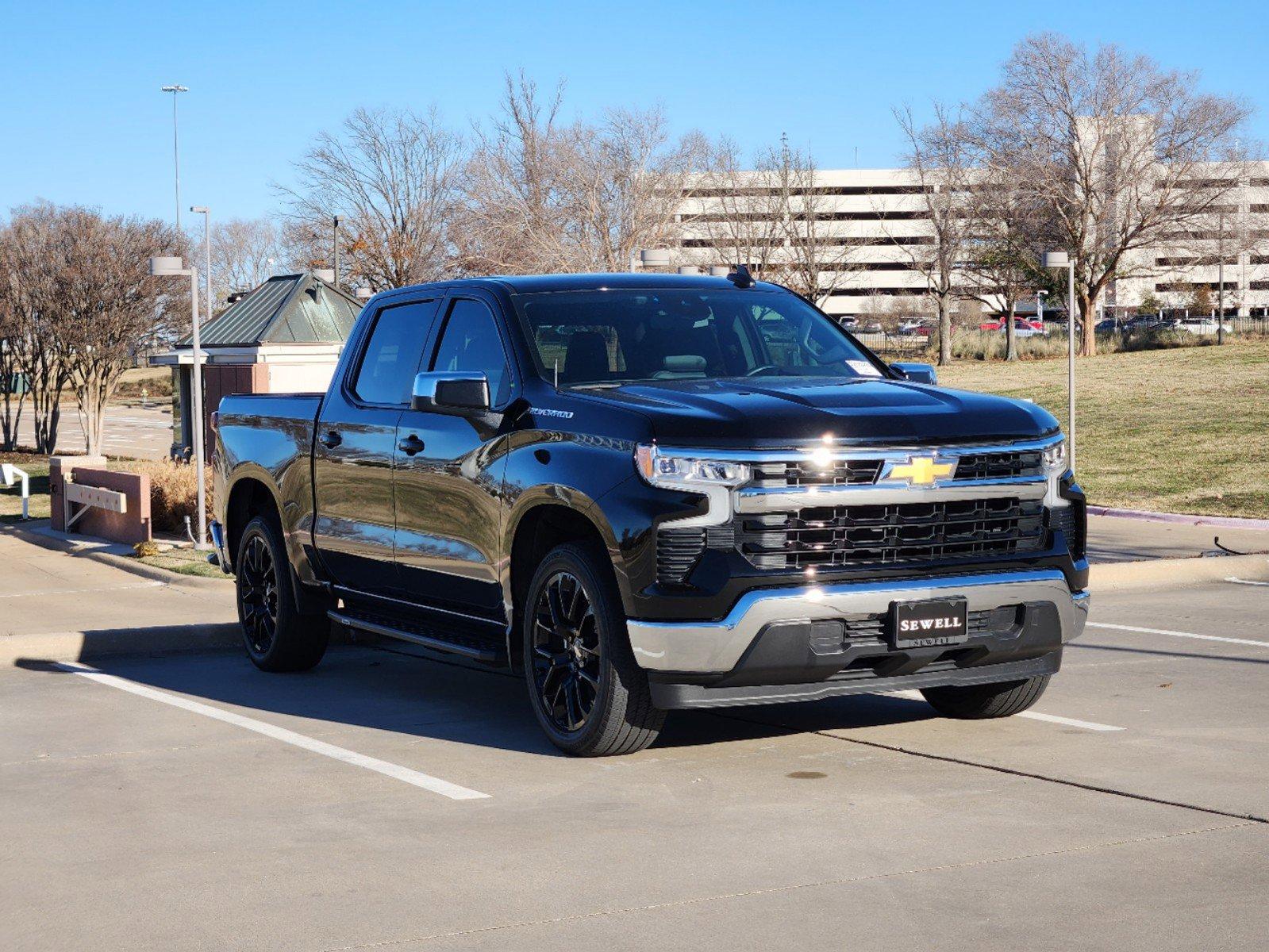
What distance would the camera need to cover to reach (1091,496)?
21.9m

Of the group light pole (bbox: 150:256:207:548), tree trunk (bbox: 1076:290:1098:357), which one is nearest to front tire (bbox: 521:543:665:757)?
light pole (bbox: 150:256:207:548)

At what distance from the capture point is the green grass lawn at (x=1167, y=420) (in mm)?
21719

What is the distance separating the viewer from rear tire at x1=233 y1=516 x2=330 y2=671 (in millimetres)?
9516

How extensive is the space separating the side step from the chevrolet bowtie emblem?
84.9 inches

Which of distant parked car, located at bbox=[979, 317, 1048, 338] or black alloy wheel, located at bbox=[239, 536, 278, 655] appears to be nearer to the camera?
black alloy wheel, located at bbox=[239, 536, 278, 655]

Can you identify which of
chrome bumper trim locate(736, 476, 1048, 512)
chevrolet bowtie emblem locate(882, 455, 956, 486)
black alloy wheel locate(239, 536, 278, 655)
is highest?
chevrolet bowtie emblem locate(882, 455, 956, 486)

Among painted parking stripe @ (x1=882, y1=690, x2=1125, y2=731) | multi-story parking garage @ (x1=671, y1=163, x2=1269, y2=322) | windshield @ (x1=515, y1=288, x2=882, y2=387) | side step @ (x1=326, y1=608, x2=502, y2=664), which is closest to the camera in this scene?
painted parking stripe @ (x1=882, y1=690, x2=1125, y2=731)

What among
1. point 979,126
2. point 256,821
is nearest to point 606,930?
point 256,821

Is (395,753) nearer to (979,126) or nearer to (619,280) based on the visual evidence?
(619,280)

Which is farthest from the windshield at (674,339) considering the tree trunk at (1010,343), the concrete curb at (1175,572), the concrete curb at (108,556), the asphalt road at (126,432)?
the tree trunk at (1010,343)

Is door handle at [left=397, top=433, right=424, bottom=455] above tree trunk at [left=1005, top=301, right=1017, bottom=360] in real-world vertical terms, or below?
below

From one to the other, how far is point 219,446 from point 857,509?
5206 mm

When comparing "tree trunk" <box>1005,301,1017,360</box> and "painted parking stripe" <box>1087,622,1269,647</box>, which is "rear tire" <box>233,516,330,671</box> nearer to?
"painted parking stripe" <box>1087,622,1269,647</box>

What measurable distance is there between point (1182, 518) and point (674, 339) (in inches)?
502
